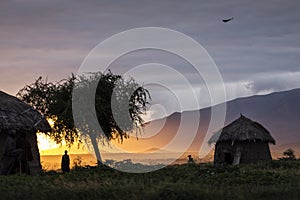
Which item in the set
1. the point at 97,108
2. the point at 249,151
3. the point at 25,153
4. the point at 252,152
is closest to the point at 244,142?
the point at 249,151

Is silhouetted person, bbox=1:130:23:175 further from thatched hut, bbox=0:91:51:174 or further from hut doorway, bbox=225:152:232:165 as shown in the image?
hut doorway, bbox=225:152:232:165

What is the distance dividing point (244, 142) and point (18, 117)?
18.8m

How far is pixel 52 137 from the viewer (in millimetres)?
47844

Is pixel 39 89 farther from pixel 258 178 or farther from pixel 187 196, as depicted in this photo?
pixel 187 196

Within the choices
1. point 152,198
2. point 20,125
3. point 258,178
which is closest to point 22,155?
point 20,125

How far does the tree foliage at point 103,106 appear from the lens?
152ft

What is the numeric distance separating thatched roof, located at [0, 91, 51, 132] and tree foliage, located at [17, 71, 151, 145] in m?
7.53

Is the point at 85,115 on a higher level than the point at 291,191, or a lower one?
higher

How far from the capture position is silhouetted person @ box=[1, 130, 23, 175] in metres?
30.2

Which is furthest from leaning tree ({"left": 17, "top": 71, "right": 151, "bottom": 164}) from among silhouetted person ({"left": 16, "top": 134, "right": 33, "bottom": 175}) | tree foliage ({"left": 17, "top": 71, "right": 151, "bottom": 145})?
silhouetted person ({"left": 16, "top": 134, "right": 33, "bottom": 175})

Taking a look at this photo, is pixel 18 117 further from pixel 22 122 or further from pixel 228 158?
pixel 228 158

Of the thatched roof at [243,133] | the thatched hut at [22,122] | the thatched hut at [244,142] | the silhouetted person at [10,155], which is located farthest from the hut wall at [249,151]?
the silhouetted person at [10,155]

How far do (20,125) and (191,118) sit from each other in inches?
897

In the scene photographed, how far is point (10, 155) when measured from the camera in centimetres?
3028
